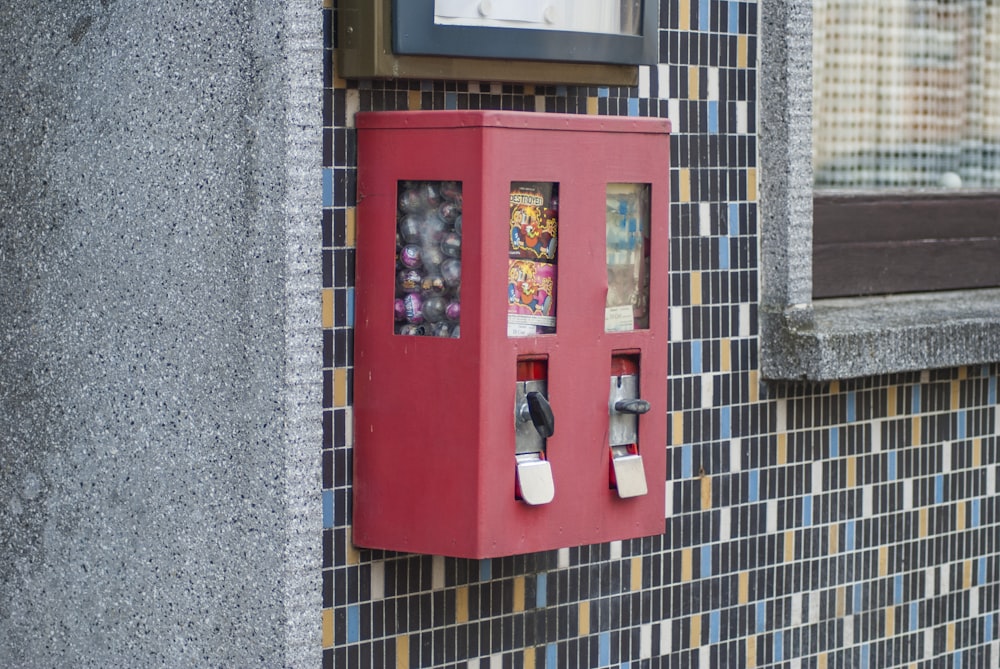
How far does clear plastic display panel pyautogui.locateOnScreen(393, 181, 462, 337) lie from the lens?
365 cm

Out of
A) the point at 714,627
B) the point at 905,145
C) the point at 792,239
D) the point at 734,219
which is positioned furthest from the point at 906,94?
the point at 714,627

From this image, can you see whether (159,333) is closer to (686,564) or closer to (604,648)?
(604,648)

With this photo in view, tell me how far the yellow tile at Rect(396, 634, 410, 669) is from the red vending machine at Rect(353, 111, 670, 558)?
0.34 metres

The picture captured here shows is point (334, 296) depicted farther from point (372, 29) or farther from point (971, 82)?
point (971, 82)

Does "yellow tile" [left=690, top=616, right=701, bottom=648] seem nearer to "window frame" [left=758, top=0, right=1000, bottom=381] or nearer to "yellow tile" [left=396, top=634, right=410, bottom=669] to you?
"window frame" [left=758, top=0, right=1000, bottom=381]

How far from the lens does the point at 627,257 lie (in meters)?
3.95

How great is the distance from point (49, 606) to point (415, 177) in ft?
5.13

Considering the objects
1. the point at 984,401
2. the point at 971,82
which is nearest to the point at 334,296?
the point at 984,401

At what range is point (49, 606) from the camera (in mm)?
4195

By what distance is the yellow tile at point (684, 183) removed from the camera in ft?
15.2

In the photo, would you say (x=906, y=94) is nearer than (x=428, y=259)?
No

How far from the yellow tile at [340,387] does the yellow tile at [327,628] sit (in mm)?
517

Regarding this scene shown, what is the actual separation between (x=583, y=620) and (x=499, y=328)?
122cm

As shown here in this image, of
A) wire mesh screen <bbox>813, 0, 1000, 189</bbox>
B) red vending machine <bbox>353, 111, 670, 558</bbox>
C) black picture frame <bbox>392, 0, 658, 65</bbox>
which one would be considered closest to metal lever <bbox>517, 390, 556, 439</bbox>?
red vending machine <bbox>353, 111, 670, 558</bbox>
